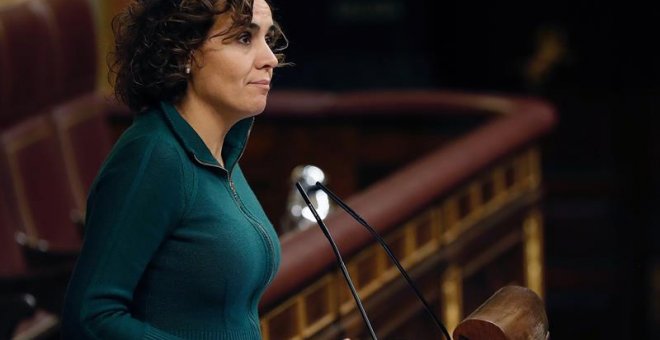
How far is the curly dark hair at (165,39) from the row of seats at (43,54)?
2.45 meters

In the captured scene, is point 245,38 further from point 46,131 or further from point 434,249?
point 46,131

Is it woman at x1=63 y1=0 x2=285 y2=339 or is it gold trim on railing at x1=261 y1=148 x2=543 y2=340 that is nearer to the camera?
woman at x1=63 y1=0 x2=285 y2=339

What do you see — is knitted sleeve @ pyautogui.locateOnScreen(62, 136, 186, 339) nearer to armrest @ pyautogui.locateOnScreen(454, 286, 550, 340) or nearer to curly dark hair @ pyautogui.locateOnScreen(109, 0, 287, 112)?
curly dark hair @ pyautogui.locateOnScreen(109, 0, 287, 112)

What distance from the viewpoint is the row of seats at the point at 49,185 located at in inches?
155

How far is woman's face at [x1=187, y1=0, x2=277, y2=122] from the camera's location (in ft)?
5.99

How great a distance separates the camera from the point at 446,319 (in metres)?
3.98

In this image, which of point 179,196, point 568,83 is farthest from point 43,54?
point 568,83

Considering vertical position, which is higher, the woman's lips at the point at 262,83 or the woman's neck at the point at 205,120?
the woman's lips at the point at 262,83

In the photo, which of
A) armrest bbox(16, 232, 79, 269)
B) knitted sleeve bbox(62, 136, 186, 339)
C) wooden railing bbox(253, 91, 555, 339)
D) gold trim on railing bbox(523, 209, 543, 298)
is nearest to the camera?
knitted sleeve bbox(62, 136, 186, 339)

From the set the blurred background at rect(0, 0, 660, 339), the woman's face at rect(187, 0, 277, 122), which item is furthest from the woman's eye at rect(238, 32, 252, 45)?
the blurred background at rect(0, 0, 660, 339)

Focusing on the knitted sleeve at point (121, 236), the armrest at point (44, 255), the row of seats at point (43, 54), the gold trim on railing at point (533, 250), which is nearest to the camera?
the knitted sleeve at point (121, 236)

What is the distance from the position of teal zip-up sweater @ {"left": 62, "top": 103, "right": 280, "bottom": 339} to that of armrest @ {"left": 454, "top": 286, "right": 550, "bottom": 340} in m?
0.30

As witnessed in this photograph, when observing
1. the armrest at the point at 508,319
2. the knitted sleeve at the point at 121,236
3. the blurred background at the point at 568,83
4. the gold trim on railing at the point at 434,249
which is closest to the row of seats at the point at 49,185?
the gold trim on railing at the point at 434,249

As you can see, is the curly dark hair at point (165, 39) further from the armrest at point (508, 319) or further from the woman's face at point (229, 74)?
the armrest at point (508, 319)
